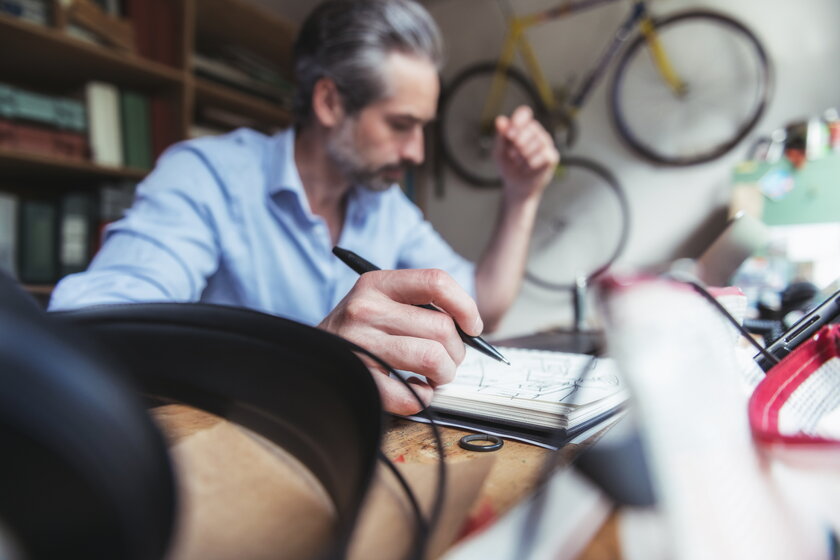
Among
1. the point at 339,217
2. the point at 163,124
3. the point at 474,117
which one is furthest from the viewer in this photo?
the point at 474,117

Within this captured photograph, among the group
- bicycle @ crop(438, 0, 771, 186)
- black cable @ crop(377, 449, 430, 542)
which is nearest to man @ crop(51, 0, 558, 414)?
black cable @ crop(377, 449, 430, 542)

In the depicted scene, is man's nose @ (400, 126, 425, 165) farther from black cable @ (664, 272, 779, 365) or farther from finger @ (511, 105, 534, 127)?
black cable @ (664, 272, 779, 365)

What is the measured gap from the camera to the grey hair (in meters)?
1.12

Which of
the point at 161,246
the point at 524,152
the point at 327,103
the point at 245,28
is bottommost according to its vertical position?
the point at 161,246

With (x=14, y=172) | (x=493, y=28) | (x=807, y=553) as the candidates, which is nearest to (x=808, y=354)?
(x=807, y=553)

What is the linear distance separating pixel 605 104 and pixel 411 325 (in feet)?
7.10

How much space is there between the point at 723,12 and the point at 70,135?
2.40m

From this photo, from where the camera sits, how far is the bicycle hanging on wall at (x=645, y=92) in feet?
6.30

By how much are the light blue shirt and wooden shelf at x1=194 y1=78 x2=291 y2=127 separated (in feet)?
3.26

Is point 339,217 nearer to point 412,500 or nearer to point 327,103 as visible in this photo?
point 327,103

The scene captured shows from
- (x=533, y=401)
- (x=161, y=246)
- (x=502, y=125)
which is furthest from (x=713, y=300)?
(x=502, y=125)

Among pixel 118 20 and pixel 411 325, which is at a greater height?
pixel 118 20

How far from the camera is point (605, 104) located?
2.21 meters

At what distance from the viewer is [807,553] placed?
0.17m
